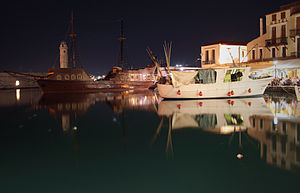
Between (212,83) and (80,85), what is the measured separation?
21435 millimetres

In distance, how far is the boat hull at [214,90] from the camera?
653 inches

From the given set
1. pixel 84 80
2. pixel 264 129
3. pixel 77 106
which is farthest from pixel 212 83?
pixel 84 80

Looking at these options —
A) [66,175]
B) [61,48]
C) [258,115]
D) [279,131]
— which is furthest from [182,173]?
[61,48]

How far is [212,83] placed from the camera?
1653cm

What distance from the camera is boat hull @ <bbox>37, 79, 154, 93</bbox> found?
31200mm

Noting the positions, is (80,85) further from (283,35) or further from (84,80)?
(283,35)

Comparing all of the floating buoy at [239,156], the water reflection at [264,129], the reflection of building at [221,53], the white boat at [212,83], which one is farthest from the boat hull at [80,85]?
the floating buoy at [239,156]

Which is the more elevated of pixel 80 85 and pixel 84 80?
pixel 84 80

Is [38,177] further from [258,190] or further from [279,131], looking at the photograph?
[279,131]

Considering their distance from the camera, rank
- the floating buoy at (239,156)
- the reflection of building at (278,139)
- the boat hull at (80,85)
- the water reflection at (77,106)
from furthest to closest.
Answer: the boat hull at (80,85) < the water reflection at (77,106) < the floating buoy at (239,156) < the reflection of building at (278,139)

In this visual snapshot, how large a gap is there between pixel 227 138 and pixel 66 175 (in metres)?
4.00

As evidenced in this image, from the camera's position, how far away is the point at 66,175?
407cm

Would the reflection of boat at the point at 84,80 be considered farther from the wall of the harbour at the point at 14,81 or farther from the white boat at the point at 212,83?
the white boat at the point at 212,83

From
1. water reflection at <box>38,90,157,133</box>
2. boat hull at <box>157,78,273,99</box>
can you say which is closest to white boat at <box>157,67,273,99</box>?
boat hull at <box>157,78,273,99</box>
